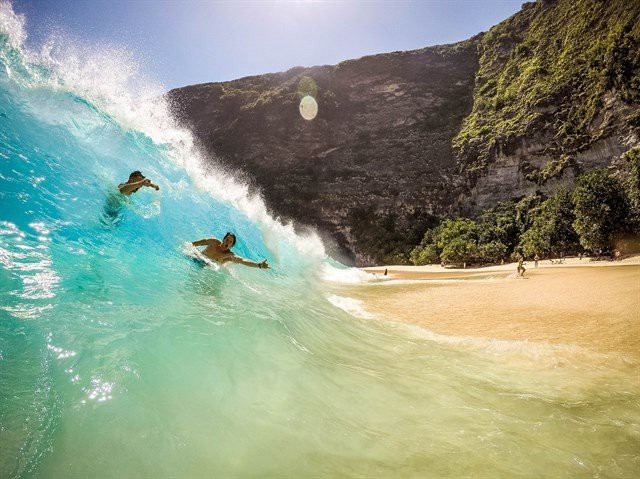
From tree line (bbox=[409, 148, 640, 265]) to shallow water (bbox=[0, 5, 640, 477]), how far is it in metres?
30.2

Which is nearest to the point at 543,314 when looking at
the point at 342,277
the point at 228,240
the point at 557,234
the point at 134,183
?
the point at 228,240

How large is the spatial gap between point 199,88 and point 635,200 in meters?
90.9

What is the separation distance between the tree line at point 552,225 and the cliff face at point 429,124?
436cm

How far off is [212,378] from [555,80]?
2419 inches

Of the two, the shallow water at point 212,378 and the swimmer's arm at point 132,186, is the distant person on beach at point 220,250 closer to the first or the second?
the shallow water at point 212,378

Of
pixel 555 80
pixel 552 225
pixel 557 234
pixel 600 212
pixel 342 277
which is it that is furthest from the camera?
pixel 555 80

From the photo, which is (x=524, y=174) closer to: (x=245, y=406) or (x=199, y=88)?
(x=245, y=406)

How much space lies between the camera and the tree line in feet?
89.7

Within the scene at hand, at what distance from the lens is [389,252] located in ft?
184

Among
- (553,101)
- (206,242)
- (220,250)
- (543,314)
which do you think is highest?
(553,101)

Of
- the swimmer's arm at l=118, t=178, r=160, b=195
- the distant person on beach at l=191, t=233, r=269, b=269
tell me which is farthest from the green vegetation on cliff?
the swimmer's arm at l=118, t=178, r=160, b=195

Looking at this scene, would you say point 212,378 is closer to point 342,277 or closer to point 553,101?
point 342,277

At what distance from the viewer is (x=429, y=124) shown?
61750 mm

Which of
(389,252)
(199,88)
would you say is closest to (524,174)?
(389,252)
